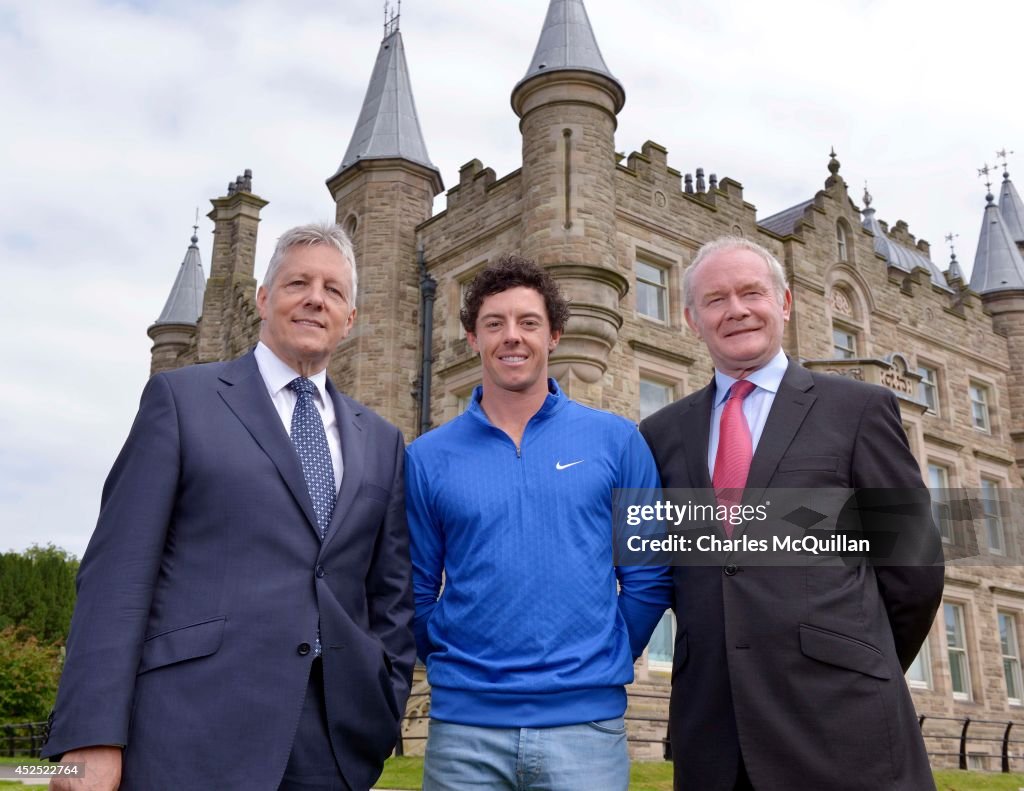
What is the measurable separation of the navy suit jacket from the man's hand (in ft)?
0.13

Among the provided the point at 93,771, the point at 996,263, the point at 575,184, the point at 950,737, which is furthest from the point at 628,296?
the point at 93,771

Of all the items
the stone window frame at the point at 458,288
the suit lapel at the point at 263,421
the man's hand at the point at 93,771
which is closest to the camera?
the man's hand at the point at 93,771

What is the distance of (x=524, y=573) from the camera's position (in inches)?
140

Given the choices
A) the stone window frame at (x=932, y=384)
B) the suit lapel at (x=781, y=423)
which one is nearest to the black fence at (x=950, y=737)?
the stone window frame at (x=932, y=384)

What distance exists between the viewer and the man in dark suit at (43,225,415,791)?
2932 mm

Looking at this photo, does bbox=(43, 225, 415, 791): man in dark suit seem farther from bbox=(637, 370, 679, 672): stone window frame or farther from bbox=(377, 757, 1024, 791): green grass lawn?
bbox=(637, 370, 679, 672): stone window frame

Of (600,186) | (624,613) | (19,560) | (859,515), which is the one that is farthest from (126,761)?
(19,560)

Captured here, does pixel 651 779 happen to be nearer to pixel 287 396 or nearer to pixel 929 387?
pixel 287 396

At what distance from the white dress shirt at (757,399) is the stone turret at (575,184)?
473 inches

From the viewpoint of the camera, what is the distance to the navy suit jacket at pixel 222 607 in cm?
293

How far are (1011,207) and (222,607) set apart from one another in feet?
124

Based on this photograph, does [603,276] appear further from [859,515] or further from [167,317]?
[167,317]

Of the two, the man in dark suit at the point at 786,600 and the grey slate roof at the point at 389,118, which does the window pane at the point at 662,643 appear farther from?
the man in dark suit at the point at 786,600

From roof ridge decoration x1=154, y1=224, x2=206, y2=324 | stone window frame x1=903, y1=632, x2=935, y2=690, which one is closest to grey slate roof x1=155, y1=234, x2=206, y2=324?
roof ridge decoration x1=154, y1=224, x2=206, y2=324
